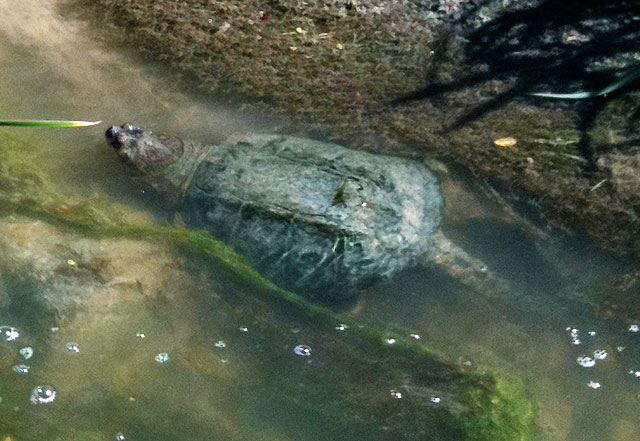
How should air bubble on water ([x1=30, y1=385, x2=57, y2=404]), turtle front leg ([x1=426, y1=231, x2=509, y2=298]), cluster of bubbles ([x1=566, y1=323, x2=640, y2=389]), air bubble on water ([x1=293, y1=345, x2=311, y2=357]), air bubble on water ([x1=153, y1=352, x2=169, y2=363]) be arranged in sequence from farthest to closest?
1. turtle front leg ([x1=426, y1=231, x2=509, y2=298])
2. cluster of bubbles ([x1=566, y1=323, x2=640, y2=389])
3. air bubble on water ([x1=293, y1=345, x2=311, y2=357])
4. air bubble on water ([x1=153, y1=352, x2=169, y2=363])
5. air bubble on water ([x1=30, y1=385, x2=57, y2=404])

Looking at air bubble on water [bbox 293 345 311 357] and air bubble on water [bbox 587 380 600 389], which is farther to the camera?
air bubble on water [bbox 587 380 600 389]

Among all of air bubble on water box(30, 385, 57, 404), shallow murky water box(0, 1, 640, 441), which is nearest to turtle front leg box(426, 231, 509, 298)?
shallow murky water box(0, 1, 640, 441)

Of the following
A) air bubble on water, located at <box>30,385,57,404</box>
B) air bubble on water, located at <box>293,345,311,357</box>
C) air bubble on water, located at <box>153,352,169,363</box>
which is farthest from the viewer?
air bubble on water, located at <box>293,345,311,357</box>

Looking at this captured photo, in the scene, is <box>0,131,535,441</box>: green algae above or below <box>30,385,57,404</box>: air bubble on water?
above

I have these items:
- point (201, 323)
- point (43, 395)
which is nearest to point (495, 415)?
point (201, 323)

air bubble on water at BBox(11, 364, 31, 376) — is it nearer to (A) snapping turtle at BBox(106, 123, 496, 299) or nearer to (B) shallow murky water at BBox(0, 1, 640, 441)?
(B) shallow murky water at BBox(0, 1, 640, 441)

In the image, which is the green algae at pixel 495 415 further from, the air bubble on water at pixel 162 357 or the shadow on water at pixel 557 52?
the air bubble on water at pixel 162 357

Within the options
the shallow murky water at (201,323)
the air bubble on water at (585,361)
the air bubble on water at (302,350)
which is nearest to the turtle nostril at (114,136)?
the shallow murky water at (201,323)

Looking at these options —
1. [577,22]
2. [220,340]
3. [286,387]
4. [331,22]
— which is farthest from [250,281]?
[577,22]
